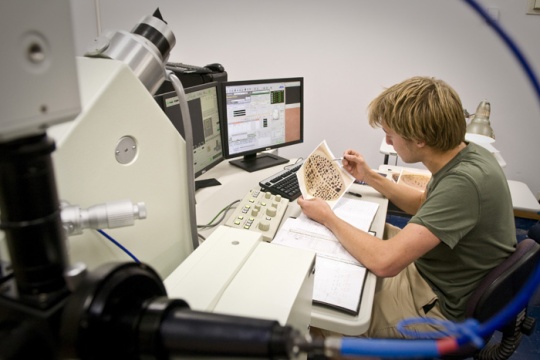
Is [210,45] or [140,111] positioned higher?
[210,45]

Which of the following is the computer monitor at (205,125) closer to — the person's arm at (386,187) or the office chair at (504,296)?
the person's arm at (386,187)

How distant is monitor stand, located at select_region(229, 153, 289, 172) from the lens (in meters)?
1.93

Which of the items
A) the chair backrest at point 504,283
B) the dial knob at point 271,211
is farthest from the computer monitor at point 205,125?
the chair backrest at point 504,283

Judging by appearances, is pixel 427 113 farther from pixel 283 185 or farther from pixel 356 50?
pixel 356 50

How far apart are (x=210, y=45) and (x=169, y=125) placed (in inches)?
111

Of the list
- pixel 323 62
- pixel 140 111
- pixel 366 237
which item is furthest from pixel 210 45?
pixel 140 111

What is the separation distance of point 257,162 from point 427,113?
0.96 metres

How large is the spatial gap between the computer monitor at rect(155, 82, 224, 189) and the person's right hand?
0.59 meters

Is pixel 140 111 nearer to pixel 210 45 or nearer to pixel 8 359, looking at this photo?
pixel 8 359

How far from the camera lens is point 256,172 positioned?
1895 millimetres

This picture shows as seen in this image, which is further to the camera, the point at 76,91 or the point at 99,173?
the point at 99,173

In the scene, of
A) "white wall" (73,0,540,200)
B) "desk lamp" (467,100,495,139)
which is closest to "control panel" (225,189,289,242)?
"desk lamp" (467,100,495,139)

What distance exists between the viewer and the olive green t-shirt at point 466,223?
1.13m

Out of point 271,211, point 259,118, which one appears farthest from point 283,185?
point 259,118
